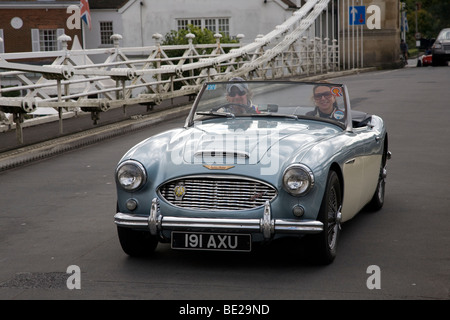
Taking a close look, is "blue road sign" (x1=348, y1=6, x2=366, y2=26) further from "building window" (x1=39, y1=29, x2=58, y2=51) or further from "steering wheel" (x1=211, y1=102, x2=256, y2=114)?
"steering wheel" (x1=211, y1=102, x2=256, y2=114)

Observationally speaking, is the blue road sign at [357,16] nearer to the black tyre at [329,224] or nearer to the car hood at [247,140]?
the car hood at [247,140]

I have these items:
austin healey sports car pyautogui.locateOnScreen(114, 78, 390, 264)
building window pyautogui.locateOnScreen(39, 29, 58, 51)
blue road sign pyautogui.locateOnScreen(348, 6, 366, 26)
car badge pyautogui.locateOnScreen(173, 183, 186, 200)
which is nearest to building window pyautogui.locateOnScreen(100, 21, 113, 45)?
building window pyautogui.locateOnScreen(39, 29, 58, 51)

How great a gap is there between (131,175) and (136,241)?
1.54 feet

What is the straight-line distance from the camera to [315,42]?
115 ft

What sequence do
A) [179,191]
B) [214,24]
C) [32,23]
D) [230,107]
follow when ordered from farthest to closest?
[214,24] < [32,23] < [230,107] < [179,191]

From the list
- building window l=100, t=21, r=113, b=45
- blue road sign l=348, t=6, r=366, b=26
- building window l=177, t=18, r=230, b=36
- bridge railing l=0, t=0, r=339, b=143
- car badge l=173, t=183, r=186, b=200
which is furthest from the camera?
building window l=100, t=21, r=113, b=45

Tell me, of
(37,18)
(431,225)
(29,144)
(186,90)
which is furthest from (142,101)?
(37,18)

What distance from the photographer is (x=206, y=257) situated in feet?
19.8

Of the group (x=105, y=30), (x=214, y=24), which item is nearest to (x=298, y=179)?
(x=214, y=24)

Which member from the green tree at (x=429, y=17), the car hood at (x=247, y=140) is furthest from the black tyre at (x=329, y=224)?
the green tree at (x=429, y=17)

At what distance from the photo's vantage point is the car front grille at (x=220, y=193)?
18.4ft

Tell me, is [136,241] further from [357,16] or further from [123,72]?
[357,16]

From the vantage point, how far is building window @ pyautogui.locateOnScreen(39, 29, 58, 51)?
51.0 meters
